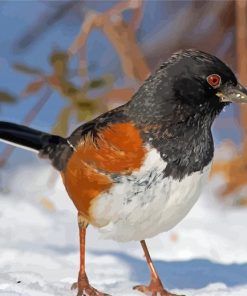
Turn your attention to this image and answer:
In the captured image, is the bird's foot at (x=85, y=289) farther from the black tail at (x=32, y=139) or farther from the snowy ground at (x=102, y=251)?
the black tail at (x=32, y=139)

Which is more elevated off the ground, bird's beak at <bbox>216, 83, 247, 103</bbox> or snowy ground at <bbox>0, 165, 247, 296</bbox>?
bird's beak at <bbox>216, 83, 247, 103</bbox>

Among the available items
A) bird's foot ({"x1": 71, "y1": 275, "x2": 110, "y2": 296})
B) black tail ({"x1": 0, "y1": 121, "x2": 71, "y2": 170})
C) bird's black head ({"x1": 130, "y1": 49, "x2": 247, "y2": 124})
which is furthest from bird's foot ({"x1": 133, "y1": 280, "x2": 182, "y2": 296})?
bird's black head ({"x1": 130, "y1": 49, "x2": 247, "y2": 124})

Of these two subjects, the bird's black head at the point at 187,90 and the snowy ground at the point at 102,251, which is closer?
the bird's black head at the point at 187,90

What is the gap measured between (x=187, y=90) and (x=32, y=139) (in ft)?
2.44

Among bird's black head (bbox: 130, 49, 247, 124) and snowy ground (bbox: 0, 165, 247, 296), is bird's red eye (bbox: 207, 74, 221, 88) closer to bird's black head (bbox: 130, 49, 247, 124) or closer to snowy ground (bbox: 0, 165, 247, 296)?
bird's black head (bbox: 130, 49, 247, 124)

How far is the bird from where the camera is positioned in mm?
2795

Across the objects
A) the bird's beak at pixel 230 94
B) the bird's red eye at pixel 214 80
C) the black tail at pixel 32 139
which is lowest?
the black tail at pixel 32 139

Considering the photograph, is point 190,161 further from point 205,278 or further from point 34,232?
point 34,232

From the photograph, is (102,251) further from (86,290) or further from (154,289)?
(86,290)

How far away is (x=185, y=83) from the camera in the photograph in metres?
2.84

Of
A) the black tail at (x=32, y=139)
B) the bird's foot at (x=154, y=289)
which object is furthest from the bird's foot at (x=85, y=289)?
the black tail at (x=32, y=139)

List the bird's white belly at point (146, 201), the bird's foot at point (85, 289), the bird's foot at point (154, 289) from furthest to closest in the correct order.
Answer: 1. the bird's foot at point (154, 289)
2. the bird's foot at point (85, 289)
3. the bird's white belly at point (146, 201)

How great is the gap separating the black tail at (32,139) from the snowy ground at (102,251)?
0.34m

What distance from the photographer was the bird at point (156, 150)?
2.79m
